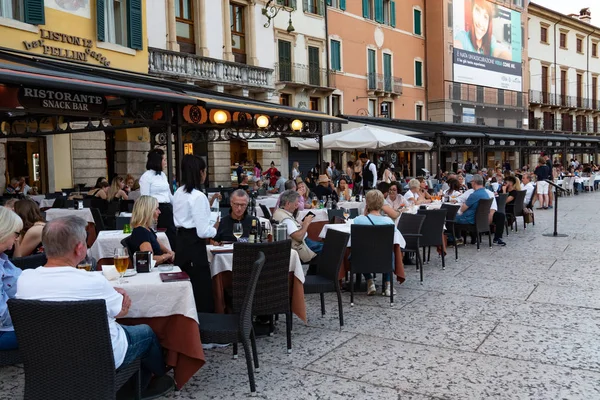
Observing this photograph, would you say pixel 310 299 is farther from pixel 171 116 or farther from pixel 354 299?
pixel 171 116

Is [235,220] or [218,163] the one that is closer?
[235,220]

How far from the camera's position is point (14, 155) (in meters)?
14.2

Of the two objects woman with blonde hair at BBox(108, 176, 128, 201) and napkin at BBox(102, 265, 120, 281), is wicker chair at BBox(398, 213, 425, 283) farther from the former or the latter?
woman with blonde hair at BBox(108, 176, 128, 201)

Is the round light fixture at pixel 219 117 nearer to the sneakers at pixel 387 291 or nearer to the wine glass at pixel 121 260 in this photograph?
the sneakers at pixel 387 291

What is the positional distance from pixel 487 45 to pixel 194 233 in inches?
1330

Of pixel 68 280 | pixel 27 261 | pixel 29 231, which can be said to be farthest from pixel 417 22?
pixel 68 280

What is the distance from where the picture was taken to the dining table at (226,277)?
14.5 ft

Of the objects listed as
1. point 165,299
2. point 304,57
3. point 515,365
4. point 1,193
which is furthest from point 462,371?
point 304,57

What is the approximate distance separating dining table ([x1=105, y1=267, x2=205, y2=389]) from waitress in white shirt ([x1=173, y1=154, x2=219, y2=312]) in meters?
0.90

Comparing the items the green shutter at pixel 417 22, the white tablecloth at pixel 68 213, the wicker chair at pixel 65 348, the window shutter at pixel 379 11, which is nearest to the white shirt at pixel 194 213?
the wicker chair at pixel 65 348

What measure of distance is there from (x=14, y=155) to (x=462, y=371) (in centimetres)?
1349

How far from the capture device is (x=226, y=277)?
4.48m

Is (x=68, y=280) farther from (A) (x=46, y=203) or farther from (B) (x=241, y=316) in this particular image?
(A) (x=46, y=203)

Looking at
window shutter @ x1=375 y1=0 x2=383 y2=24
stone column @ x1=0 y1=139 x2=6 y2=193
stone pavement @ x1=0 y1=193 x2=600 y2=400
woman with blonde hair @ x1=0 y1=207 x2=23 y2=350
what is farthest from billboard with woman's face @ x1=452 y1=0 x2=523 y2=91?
woman with blonde hair @ x1=0 y1=207 x2=23 y2=350
